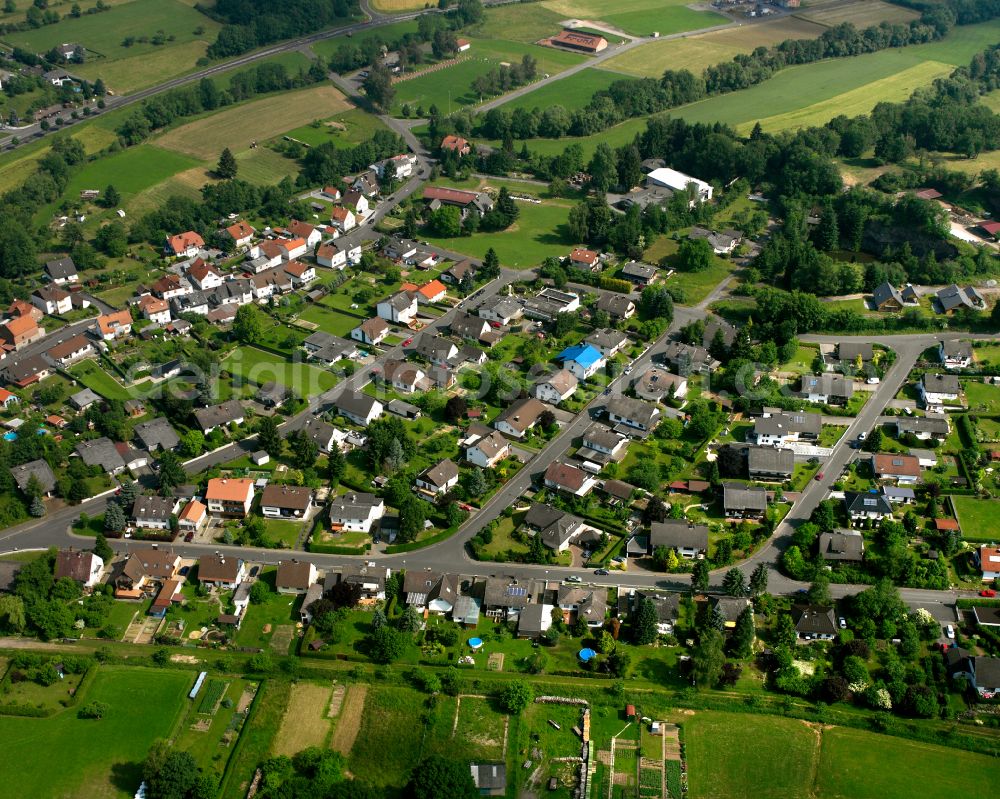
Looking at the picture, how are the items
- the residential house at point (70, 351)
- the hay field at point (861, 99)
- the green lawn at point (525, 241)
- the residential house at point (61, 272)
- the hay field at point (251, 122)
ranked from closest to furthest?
the residential house at point (70, 351) < the residential house at point (61, 272) < the green lawn at point (525, 241) < the hay field at point (251, 122) < the hay field at point (861, 99)

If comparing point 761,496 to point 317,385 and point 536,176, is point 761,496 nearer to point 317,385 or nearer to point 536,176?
point 317,385

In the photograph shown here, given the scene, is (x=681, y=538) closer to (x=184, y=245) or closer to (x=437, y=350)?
(x=437, y=350)

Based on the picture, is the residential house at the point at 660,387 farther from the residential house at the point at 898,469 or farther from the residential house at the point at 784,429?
the residential house at the point at 898,469

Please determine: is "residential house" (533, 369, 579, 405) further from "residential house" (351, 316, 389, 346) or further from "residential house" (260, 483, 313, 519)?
"residential house" (260, 483, 313, 519)

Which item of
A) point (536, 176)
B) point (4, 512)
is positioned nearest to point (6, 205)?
point (4, 512)


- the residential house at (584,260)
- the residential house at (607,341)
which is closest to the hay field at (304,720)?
the residential house at (607,341)

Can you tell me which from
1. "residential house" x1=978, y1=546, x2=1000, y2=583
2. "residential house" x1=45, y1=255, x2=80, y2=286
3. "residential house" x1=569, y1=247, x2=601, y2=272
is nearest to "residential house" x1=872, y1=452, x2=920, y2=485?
"residential house" x1=978, y1=546, x2=1000, y2=583
